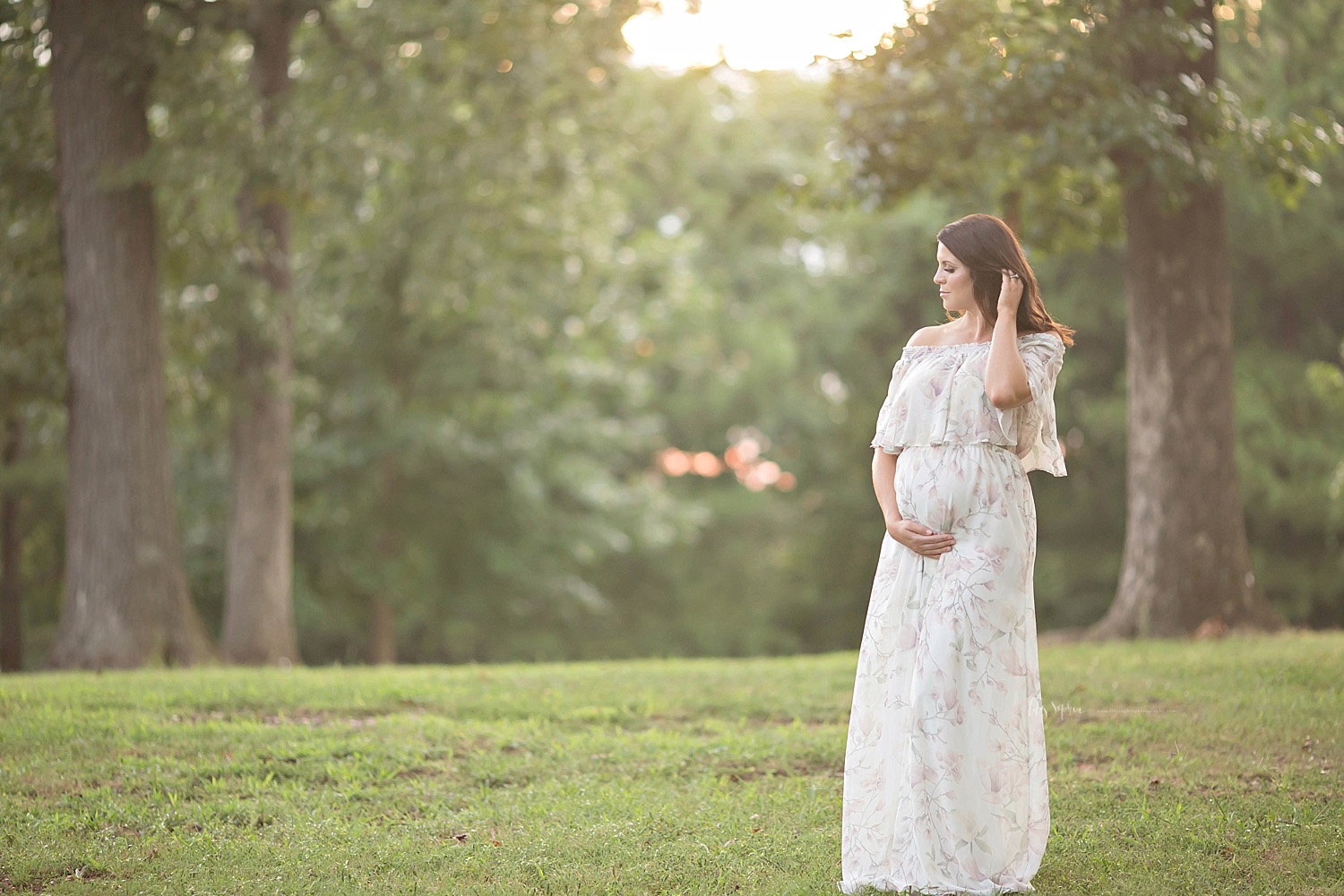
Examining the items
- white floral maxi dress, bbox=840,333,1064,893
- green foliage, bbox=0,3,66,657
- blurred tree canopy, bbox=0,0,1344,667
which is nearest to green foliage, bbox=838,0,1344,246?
blurred tree canopy, bbox=0,0,1344,667

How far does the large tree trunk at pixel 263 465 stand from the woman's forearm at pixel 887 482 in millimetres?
9137

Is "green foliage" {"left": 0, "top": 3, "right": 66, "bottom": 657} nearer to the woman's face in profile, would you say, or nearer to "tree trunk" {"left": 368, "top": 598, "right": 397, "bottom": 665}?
"tree trunk" {"left": 368, "top": 598, "right": 397, "bottom": 665}

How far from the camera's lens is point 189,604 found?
10391 mm

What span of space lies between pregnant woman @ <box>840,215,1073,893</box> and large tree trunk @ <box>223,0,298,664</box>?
9.23 m

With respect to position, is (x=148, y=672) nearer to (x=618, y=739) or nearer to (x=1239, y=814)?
(x=618, y=739)

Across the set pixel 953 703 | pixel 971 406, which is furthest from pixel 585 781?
pixel 971 406

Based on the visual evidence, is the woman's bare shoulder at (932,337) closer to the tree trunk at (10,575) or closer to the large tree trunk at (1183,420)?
the large tree trunk at (1183,420)

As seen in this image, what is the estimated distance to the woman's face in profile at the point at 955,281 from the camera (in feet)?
14.2

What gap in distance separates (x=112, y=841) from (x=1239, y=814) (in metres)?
4.50

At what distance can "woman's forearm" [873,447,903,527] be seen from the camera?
4.41 meters

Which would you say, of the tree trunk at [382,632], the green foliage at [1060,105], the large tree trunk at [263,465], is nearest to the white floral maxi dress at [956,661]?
the green foliage at [1060,105]

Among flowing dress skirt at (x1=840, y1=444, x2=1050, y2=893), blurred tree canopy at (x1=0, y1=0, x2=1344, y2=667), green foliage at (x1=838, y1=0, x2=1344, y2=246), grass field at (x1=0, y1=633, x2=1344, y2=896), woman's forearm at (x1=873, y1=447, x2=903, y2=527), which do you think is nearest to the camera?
flowing dress skirt at (x1=840, y1=444, x2=1050, y2=893)

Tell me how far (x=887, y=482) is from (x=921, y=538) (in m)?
0.28

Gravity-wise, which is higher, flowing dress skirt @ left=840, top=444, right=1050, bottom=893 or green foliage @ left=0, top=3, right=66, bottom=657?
green foliage @ left=0, top=3, right=66, bottom=657
